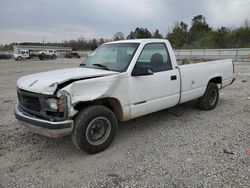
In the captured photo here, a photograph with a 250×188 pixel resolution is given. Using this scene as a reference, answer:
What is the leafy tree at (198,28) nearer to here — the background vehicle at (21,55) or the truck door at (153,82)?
the background vehicle at (21,55)

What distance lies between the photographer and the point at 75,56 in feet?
190

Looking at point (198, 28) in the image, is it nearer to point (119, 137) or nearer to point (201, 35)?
point (201, 35)

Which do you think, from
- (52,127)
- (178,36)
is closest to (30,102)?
(52,127)

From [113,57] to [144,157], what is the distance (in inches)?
80.5

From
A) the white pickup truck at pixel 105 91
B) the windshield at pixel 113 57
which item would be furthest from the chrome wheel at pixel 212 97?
the windshield at pixel 113 57

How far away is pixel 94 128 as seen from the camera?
344 centimetres

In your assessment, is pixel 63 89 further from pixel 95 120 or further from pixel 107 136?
pixel 107 136

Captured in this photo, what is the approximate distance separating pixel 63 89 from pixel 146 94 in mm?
1590

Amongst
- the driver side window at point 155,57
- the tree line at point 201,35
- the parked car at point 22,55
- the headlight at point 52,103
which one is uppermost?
the tree line at point 201,35

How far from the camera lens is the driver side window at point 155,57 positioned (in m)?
4.09

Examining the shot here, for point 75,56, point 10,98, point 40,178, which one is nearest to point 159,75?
point 40,178

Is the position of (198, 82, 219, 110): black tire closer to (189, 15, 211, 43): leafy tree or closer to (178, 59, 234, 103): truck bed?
(178, 59, 234, 103): truck bed

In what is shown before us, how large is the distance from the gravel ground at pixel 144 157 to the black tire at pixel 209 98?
0.67 metres

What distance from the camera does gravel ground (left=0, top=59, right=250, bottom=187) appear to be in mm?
2785
